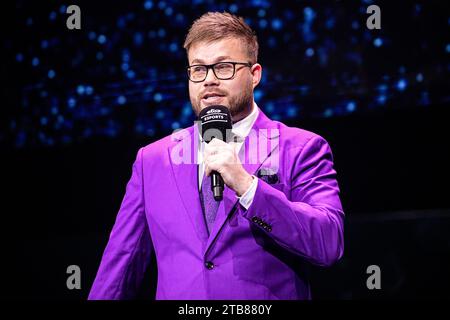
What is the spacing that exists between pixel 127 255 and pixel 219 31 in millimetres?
751

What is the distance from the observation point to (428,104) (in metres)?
3.06

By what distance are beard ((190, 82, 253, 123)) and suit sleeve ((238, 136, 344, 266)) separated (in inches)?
8.4

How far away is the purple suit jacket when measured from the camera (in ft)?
5.32

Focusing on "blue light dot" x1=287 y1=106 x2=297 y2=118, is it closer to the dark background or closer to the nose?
the dark background

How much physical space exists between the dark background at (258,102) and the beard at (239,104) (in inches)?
48.6

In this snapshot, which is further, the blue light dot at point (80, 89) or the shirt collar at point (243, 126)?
the blue light dot at point (80, 89)

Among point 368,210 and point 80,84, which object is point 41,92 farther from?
point 368,210

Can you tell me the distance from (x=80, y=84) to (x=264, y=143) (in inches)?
72.8

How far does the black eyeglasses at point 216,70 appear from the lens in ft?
6.17

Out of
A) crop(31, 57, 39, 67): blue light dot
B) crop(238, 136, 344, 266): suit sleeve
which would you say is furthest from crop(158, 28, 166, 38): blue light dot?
crop(238, 136, 344, 266): suit sleeve

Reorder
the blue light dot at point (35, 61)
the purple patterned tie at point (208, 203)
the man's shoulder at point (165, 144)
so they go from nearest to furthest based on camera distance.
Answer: the purple patterned tie at point (208, 203)
the man's shoulder at point (165, 144)
the blue light dot at point (35, 61)

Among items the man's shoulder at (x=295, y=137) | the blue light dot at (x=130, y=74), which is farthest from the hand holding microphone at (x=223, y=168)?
the blue light dot at (x=130, y=74)

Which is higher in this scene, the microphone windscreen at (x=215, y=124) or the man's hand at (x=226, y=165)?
the microphone windscreen at (x=215, y=124)

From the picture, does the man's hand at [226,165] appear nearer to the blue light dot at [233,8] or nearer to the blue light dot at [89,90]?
the blue light dot at [233,8]
